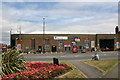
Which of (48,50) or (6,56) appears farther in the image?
(48,50)

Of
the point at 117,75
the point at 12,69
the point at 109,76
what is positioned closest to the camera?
the point at 117,75

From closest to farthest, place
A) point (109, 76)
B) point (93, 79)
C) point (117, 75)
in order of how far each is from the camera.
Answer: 1. point (117, 75)
2. point (109, 76)
3. point (93, 79)

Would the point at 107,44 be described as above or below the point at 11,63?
below

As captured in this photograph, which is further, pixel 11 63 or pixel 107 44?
pixel 107 44

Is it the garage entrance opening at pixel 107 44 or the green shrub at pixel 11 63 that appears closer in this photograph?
the green shrub at pixel 11 63

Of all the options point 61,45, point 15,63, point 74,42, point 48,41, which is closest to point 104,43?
point 74,42

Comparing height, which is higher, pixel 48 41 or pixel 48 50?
pixel 48 41

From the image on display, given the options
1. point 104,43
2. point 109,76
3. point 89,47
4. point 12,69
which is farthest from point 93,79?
point 104,43

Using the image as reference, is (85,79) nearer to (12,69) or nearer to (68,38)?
(12,69)

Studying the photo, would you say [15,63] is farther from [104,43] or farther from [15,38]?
[104,43]

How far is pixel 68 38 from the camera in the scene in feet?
168

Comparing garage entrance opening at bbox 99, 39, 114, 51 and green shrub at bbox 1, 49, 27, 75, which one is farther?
garage entrance opening at bbox 99, 39, 114, 51

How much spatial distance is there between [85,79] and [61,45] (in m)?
42.6

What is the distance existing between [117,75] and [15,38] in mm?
48897
